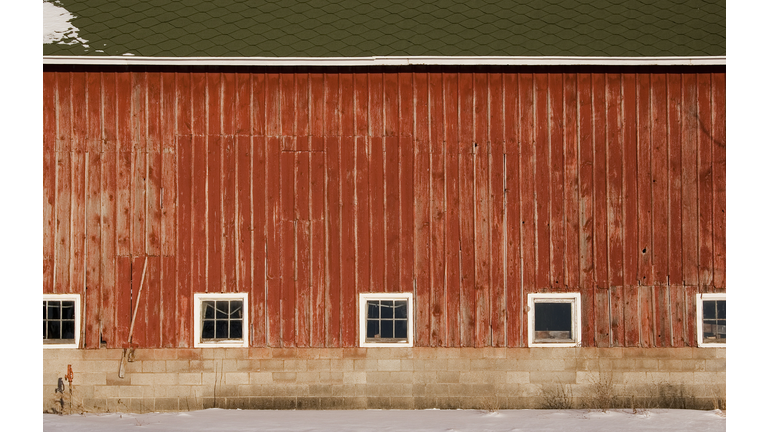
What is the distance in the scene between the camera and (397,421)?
31.9 ft

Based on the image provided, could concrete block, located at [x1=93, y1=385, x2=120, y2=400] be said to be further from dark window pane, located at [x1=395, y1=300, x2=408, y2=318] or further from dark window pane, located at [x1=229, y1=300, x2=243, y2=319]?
dark window pane, located at [x1=395, y1=300, x2=408, y2=318]

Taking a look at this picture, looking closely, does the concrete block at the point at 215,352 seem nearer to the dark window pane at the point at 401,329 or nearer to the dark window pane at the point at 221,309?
the dark window pane at the point at 221,309

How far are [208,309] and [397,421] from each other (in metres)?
3.61

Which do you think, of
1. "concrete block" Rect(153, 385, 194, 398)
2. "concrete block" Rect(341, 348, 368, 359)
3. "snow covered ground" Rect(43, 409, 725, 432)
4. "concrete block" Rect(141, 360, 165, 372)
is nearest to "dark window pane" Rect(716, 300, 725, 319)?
"snow covered ground" Rect(43, 409, 725, 432)

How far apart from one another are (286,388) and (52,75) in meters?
6.53

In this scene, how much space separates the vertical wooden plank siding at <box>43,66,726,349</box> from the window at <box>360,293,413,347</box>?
0.56 feet

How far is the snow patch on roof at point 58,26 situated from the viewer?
10.8m

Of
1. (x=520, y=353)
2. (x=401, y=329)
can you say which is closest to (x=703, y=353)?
(x=520, y=353)

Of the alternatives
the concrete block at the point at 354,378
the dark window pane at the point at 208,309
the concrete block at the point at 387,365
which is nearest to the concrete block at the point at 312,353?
the concrete block at the point at 354,378

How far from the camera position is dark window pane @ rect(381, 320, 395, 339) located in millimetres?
10648

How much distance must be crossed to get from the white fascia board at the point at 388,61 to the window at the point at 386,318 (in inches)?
152

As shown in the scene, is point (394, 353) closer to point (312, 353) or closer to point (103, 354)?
point (312, 353)

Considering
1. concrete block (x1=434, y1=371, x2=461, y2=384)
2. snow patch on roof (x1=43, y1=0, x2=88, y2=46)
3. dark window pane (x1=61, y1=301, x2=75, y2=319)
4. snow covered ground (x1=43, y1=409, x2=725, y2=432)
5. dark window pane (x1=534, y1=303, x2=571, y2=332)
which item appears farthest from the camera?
dark window pane (x1=534, y1=303, x2=571, y2=332)

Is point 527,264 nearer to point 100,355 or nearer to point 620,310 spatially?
point 620,310
